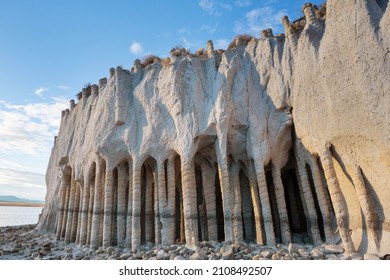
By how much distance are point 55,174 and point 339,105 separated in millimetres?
31422

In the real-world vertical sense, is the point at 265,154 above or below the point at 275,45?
below

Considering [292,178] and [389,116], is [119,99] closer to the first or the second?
[292,178]

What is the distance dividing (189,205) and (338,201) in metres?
7.24

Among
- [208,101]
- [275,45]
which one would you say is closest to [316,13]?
[275,45]

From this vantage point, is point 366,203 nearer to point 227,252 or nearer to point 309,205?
point 309,205

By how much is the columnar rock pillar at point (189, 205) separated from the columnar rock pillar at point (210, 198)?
2.10m

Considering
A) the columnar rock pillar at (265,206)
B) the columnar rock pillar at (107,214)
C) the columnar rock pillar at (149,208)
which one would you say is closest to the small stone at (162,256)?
the columnar rock pillar at (265,206)

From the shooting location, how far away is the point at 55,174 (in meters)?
32.4

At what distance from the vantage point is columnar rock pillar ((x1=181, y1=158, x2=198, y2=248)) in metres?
14.0

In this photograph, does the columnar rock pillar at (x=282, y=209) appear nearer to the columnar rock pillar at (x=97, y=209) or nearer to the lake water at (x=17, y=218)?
the columnar rock pillar at (x=97, y=209)

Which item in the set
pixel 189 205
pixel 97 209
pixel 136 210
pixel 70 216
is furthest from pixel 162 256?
pixel 70 216

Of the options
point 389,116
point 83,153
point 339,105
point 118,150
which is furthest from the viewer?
point 83,153

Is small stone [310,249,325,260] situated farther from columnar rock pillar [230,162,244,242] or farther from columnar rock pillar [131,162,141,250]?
columnar rock pillar [131,162,141,250]

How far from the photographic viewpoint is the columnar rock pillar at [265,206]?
14.0m
